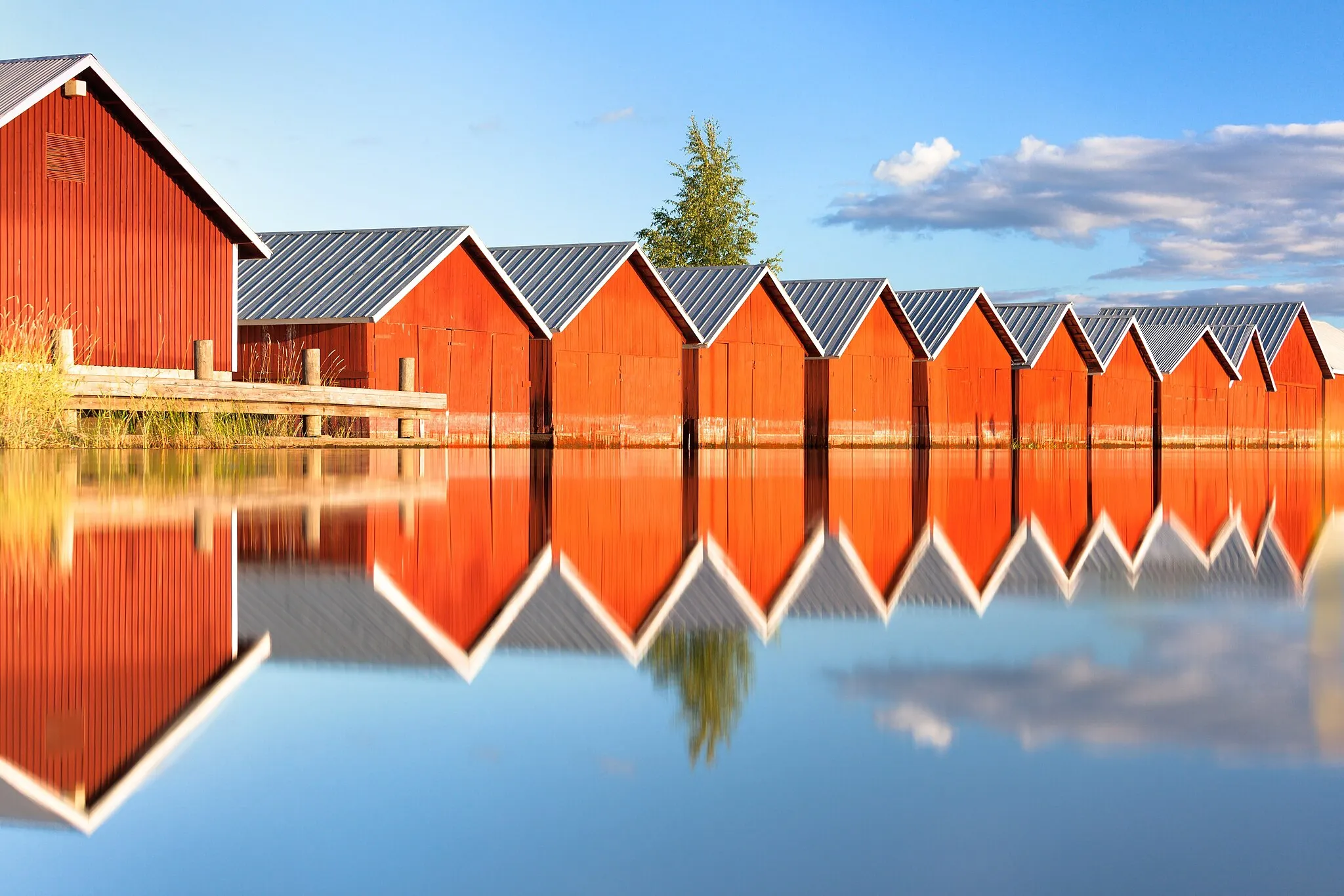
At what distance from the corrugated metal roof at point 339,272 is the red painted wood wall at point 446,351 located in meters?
0.37

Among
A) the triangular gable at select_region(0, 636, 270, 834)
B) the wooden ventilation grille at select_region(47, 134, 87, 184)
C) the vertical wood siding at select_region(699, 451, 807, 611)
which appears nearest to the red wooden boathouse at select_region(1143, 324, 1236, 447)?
the vertical wood siding at select_region(699, 451, 807, 611)

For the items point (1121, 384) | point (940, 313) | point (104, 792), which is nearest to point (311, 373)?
point (104, 792)

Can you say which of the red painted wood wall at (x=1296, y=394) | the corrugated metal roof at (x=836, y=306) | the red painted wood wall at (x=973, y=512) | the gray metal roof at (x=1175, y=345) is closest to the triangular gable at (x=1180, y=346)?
the gray metal roof at (x=1175, y=345)

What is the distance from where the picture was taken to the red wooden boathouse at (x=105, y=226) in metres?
24.5

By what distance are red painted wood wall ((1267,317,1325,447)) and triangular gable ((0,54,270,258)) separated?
54104 millimetres

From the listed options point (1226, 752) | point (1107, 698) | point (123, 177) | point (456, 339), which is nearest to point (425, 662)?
point (1107, 698)

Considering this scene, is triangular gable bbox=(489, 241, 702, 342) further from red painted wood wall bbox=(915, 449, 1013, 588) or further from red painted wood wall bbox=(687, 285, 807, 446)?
red painted wood wall bbox=(915, 449, 1013, 588)

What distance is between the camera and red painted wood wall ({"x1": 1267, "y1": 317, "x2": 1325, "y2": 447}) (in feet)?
230

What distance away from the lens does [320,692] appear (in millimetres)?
3430

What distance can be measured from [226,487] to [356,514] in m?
2.80

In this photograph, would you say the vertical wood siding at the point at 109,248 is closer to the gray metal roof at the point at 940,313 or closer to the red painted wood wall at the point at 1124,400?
the gray metal roof at the point at 940,313

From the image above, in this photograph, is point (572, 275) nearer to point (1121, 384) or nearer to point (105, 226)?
point (105, 226)

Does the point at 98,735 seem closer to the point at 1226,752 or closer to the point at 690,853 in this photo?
the point at 690,853

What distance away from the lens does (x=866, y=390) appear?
149ft
